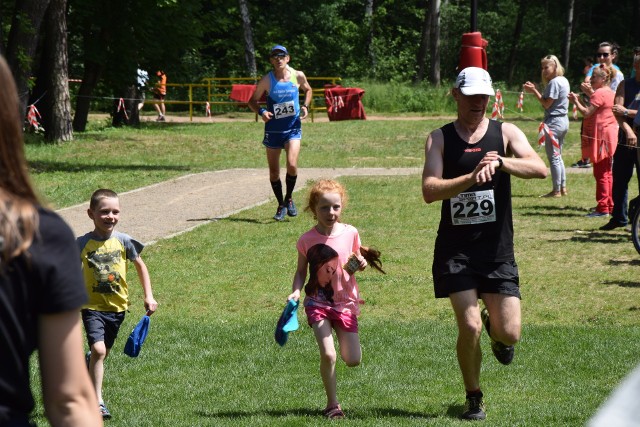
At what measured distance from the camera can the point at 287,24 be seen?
60.1m

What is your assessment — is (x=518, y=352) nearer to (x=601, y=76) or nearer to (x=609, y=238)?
(x=609, y=238)

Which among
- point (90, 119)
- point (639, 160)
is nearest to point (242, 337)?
point (639, 160)

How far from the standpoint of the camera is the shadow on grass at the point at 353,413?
264 inches

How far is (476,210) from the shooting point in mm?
6434

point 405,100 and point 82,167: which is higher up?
point 82,167

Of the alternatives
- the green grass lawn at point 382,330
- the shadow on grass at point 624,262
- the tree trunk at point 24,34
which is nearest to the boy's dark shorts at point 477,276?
the green grass lawn at point 382,330

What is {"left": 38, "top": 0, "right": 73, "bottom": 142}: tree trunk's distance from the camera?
24.8 meters

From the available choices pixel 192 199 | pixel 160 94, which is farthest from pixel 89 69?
pixel 192 199

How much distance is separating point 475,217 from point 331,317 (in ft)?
3.43

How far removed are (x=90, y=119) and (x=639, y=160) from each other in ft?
91.0

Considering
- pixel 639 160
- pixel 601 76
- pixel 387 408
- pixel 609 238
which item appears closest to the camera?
pixel 387 408

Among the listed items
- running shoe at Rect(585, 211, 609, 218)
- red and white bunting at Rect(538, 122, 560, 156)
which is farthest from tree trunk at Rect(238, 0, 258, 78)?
running shoe at Rect(585, 211, 609, 218)

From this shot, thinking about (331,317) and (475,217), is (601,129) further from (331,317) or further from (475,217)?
(331,317)

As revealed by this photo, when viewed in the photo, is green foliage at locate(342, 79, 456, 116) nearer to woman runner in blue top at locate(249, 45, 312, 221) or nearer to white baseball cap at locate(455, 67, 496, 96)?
woman runner in blue top at locate(249, 45, 312, 221)
